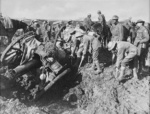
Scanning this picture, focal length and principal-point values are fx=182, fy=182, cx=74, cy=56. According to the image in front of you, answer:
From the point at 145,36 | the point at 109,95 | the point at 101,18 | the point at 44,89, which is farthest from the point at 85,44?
the point at 44,89

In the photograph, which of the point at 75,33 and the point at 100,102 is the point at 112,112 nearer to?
the point at 100,102

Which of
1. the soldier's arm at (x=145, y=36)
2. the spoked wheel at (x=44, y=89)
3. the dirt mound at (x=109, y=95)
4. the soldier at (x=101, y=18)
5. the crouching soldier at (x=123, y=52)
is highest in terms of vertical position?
the soldier at (x=101, y=18)

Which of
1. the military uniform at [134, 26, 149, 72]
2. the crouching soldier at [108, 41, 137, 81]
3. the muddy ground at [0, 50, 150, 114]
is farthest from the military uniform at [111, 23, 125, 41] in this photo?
the muddy ground at [0, 50, 150, 114]

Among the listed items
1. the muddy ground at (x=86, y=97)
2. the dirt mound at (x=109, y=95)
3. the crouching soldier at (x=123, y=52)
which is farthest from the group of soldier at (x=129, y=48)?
the muddy ground at (x=86, y=97)

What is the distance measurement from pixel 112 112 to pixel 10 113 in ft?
9.24

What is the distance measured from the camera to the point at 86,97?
6.01 metres

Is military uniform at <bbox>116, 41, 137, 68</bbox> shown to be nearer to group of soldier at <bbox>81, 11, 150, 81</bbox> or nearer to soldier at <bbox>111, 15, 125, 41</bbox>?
group of soldier at <bbox>81, 11, 150, 81</bbox>

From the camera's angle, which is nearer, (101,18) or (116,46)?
(116,46)

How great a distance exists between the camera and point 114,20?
25.5 ft

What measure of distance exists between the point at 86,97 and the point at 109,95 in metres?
0.76

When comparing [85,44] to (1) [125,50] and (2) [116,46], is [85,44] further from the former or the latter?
(1) [125,50]

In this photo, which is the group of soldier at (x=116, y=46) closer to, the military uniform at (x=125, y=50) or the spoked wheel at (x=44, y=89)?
the military uniform at (x=125, y=50)

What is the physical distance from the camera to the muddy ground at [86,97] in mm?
5238

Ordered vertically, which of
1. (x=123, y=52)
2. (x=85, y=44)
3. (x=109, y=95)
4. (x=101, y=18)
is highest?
(x=101, y=18)
